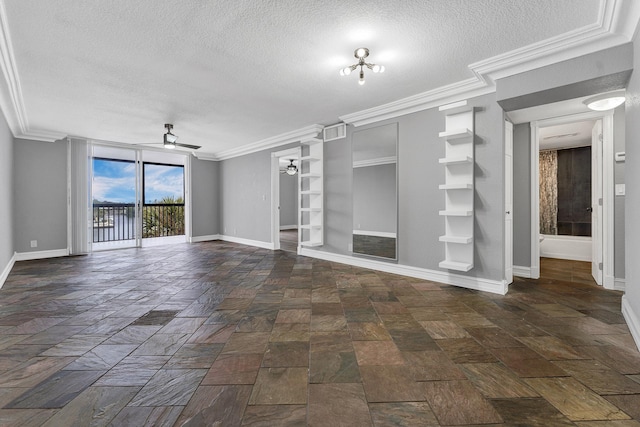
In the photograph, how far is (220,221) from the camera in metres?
8.24

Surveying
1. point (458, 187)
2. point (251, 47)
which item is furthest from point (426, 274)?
point (251, 47)

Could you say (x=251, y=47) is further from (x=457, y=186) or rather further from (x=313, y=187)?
(x=313, y=187)

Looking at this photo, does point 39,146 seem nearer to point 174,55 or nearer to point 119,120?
point 119,120

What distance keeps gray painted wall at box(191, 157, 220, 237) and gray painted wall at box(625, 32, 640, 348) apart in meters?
8.06

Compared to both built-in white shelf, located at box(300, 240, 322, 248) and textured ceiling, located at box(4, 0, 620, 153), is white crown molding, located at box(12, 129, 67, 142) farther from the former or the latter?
built-in white shelf, located at box(300, 240, 322, 248)

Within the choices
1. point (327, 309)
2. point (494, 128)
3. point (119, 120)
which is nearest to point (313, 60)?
point (494, 128)

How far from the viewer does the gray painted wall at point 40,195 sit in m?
5.29

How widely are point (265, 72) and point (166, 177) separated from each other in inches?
274

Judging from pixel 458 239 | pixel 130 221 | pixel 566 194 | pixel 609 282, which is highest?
pixel 566 194

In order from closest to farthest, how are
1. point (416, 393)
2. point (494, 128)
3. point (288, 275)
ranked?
1. point (416, 393)
2. point (494, 128)
3. point (288, 275)

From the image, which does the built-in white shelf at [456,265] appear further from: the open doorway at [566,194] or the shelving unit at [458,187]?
the open doorway at [566,194]

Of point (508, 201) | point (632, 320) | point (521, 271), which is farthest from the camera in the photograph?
point (521, 271)

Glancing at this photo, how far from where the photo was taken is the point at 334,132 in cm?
505

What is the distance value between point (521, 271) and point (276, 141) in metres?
5.09
